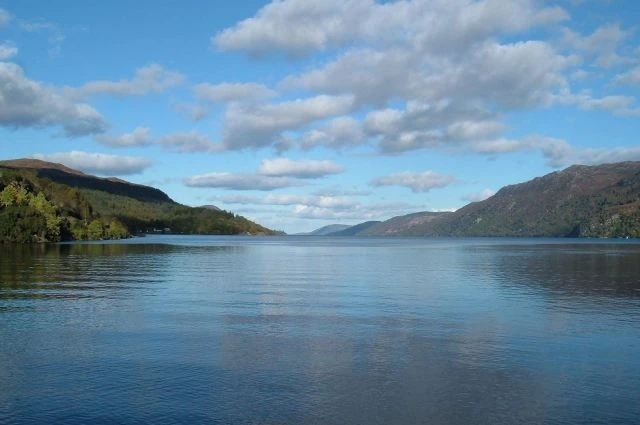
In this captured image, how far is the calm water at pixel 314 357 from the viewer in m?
22.5

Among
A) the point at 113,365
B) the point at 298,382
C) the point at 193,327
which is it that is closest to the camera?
the point at 298,382

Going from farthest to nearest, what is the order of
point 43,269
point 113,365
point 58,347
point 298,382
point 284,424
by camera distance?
point 43,269, point 58,347, point 113,365, point 298,382, point 284,424

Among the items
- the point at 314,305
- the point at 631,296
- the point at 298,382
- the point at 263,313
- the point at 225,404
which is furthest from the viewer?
the point at 631,296

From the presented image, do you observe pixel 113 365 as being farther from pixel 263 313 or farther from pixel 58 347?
pixel 263 313

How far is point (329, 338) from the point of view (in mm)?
35312

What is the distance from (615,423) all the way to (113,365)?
2193 centimetres

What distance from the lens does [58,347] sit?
3200 centimetres

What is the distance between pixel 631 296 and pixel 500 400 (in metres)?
41.9

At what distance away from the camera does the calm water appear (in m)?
22.5

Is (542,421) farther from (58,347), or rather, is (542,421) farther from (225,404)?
(58,347)

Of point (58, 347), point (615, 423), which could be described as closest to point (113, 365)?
point (58, 347)

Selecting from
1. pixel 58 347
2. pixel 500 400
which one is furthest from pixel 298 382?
pixel 58 347

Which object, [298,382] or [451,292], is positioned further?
[451,292]

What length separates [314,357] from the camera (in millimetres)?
30516
